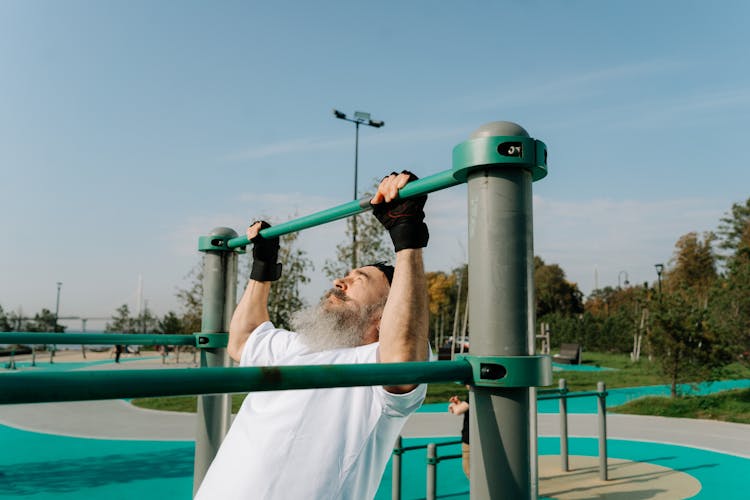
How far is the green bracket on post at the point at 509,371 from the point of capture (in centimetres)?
106

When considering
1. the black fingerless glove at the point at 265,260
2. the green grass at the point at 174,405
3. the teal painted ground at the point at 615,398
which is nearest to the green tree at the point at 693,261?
the teal painted ground at the point at 615,398

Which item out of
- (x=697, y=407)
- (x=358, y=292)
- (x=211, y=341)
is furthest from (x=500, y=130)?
(x=697, y=407)

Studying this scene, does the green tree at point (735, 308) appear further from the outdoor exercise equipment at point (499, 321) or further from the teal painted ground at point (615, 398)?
the outdoor exercise equipment at point (499, 321)

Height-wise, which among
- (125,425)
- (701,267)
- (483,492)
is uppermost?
(701,267)

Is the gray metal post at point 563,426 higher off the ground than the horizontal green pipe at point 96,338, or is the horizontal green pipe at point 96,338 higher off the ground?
the horizontal green pipe at point 96,338

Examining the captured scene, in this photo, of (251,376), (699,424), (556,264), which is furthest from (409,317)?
(556,264)

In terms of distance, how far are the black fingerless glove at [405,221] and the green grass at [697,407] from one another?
43.6 feet

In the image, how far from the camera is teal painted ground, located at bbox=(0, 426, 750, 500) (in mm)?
6734

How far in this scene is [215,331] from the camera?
8.45 feet

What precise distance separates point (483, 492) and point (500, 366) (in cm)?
22

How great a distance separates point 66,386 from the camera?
744 mm

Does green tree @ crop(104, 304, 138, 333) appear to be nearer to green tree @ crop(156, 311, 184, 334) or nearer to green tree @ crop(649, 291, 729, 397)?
green tree @ crop(156, 311, 184, 334)

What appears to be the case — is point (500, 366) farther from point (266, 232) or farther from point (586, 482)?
point (586, 482)

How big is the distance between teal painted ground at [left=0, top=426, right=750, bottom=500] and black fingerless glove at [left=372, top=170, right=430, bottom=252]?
18.4ft
